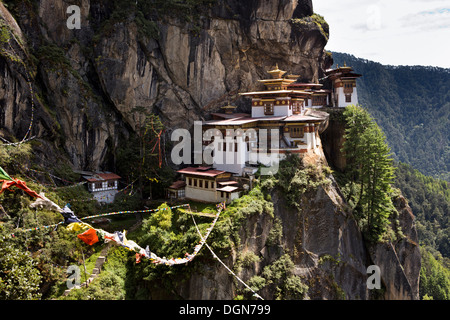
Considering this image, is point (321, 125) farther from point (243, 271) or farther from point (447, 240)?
point (447, 240)

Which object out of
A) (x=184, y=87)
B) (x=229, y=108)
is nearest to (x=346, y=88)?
(x=229, y=108)

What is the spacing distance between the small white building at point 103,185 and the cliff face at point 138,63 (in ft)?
5.75

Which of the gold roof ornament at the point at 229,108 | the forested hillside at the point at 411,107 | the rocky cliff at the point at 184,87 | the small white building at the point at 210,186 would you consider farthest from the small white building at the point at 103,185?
the forested hillside at the point at 411,107

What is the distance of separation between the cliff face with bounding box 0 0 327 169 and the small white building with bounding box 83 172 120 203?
1753 millimetres

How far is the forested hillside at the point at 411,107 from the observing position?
12344 cm

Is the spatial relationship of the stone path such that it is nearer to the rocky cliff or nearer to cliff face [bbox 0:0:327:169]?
the rocky cliff

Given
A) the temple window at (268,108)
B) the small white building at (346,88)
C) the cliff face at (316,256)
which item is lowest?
the cliff face at (316,256)

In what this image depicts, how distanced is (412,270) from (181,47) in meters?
33.9

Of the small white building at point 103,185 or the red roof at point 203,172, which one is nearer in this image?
the red roof at point 203,172

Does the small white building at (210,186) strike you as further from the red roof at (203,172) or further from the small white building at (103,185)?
the small white building at (103,185)

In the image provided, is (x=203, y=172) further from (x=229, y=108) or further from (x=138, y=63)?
(x=138, y=63)

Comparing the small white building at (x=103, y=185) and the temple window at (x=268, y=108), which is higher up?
A: the temple window at (x=268, y=108)

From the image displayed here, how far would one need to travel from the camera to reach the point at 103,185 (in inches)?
1261

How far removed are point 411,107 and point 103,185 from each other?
129 m
